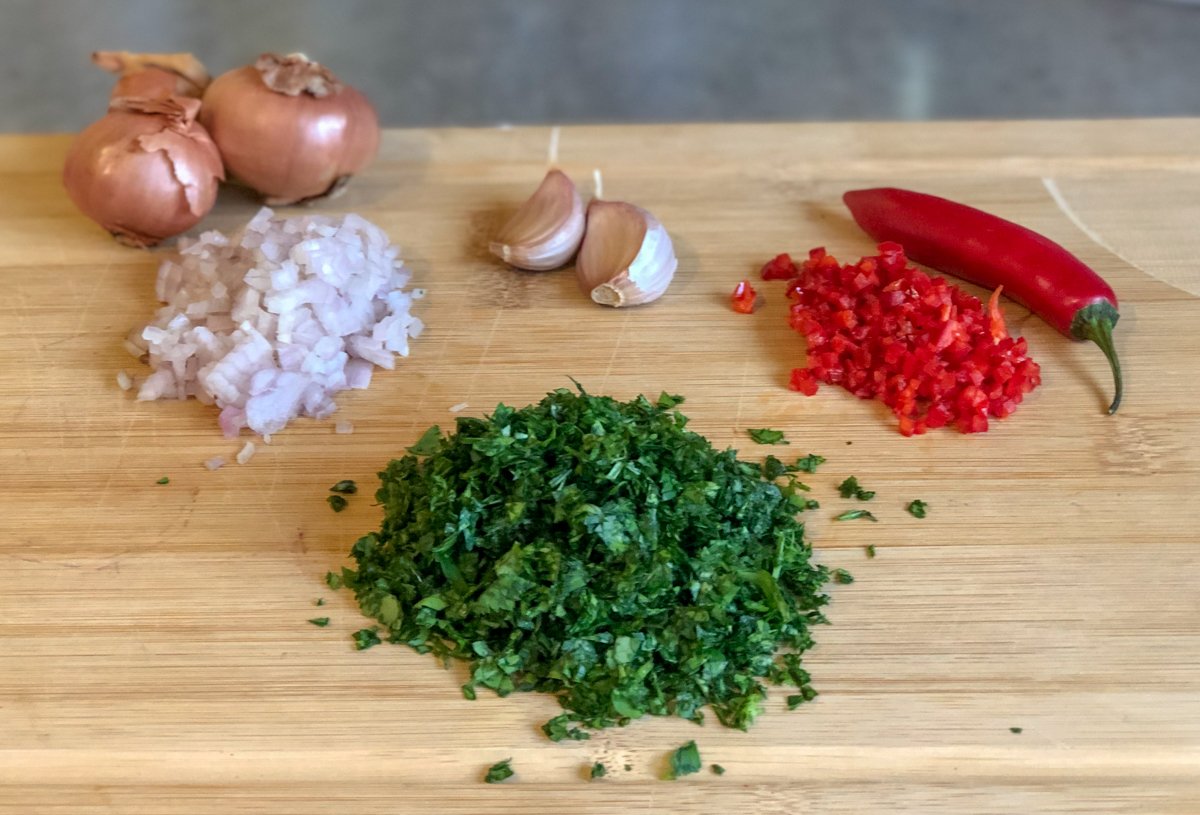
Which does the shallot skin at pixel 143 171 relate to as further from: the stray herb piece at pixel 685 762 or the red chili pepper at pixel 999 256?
the stray herb piece at pixel 685 762

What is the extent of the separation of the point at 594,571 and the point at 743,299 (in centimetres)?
84

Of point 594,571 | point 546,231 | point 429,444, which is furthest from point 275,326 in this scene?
point 594,571

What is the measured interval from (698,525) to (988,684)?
0.46 meters

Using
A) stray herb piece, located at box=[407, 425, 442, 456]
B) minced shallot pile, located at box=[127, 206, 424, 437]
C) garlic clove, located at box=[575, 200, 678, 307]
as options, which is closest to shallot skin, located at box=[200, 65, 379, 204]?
minced shallot pile, located at box=[127, 206, 424, 437]

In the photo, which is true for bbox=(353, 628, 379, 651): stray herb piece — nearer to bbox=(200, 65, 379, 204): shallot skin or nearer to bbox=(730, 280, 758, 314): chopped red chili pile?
bbox=(730, 280, 758, 314): chopped red chili pile

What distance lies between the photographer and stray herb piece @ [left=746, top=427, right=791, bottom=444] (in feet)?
6.38

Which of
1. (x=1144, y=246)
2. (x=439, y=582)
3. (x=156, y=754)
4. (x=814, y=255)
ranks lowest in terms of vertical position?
(x=156, y=754)

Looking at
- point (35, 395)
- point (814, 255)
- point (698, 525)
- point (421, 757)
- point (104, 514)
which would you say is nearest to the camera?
point (421, 757)

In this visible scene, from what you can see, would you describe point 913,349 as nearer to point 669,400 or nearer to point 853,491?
point 853,491

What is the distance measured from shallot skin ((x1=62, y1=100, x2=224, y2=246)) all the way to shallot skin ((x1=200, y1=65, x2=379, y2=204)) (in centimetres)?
6

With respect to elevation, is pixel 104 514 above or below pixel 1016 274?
below

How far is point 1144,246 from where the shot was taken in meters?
2.33

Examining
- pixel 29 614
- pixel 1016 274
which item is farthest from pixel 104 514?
pixel 1016 274

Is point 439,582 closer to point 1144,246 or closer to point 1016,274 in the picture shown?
point 1016,274
